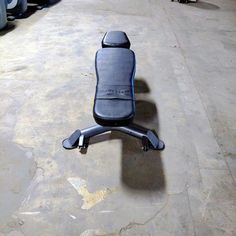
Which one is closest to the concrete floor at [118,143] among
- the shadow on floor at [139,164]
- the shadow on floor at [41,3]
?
the shadow on floor at [139,164]

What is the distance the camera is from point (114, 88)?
5.97 ft

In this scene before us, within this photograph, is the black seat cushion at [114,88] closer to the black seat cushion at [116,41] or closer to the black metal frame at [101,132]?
the black seat cushion at [116,41]

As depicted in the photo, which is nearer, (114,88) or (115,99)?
(115,99)

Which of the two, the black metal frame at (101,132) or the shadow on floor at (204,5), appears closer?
the black metal frame at (101,132)

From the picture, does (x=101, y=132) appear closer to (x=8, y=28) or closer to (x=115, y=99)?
(x=115, y=99)

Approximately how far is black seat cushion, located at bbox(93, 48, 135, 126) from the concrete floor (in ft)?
1.35

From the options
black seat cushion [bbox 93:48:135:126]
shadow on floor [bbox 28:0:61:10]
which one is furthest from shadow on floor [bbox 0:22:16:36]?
black seat cushion [bbox 93:48:135:126]

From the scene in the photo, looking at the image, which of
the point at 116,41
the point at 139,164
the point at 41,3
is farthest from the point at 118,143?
the point at 41,3

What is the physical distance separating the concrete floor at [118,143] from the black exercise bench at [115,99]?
0.08 metres

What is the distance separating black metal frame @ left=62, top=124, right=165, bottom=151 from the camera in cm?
198

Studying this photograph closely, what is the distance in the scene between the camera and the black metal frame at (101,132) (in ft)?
6.49

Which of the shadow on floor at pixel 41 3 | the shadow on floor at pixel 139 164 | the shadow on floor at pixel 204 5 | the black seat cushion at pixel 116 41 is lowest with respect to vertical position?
the shadow on floor at pixel 41 3

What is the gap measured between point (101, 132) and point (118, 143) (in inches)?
5.7

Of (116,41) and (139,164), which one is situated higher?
(116,41)
